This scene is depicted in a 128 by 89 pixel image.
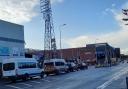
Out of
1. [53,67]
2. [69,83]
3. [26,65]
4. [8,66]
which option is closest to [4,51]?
[53,67]

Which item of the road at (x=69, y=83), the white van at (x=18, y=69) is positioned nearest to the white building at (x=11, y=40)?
the white van at (x=18, y=69)

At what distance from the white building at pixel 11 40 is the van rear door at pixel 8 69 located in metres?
11.2

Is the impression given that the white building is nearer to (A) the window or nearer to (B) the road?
(A) the window

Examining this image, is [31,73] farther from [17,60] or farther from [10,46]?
[10,46]

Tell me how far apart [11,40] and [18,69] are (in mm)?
17405

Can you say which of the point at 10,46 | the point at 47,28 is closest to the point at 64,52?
the point at 47,28

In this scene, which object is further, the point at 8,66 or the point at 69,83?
the point at 8,66

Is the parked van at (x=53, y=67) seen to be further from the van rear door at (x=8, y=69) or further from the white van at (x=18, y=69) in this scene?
the van rear door at (x=8, y=69)

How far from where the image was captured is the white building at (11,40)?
191ft

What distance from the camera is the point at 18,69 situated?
1764 inches

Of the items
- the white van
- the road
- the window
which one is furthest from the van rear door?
the road

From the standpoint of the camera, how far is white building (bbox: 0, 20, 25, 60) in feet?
191

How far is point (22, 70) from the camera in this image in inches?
1790

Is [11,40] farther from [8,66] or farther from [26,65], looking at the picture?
[8,66]
